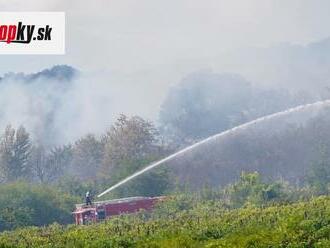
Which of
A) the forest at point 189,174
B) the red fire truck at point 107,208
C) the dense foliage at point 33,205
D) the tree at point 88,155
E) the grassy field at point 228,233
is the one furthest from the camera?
the tree at point 88,155

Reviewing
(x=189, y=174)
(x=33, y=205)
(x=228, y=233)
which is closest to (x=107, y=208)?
(x=33, y=205)

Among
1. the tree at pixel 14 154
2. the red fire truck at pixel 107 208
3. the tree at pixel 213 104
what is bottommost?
the red fire truck at pixel 107 208

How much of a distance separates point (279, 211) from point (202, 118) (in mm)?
84658

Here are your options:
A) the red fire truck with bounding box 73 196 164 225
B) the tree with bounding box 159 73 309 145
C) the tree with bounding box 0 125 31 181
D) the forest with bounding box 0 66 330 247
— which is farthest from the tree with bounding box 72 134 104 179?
the red fire truck with bounding box 73 196 164 225

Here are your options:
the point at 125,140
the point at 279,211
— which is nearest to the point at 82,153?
the point at 125,140

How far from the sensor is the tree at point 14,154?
72750 mm

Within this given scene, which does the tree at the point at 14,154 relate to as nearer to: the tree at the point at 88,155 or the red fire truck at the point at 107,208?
the tree at the point at 88,155

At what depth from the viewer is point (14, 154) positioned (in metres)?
73.4

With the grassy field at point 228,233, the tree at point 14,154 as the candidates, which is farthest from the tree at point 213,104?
the grassy field at point 228,233

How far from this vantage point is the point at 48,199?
1874 inches

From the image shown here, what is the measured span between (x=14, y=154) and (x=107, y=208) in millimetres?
34368

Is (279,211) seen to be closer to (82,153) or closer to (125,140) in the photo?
(125,140)

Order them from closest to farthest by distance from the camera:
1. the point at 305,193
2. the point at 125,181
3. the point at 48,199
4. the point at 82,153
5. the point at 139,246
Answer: the point at 139,246, the point at 305,193, the point at 48,199, the point at 125,181, the point at 82,153

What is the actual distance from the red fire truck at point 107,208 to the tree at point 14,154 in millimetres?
31807
